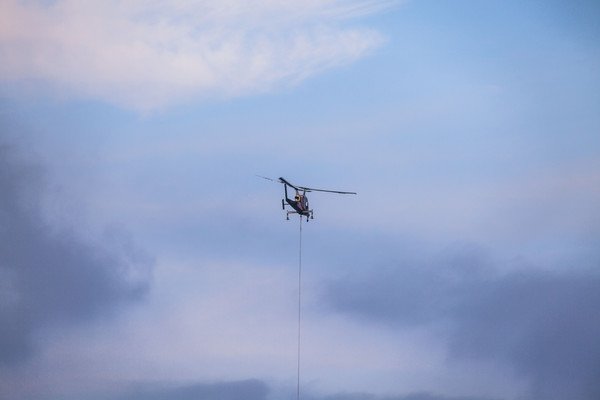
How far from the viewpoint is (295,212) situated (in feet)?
323

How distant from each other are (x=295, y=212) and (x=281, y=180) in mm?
4768

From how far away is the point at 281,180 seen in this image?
316ft
